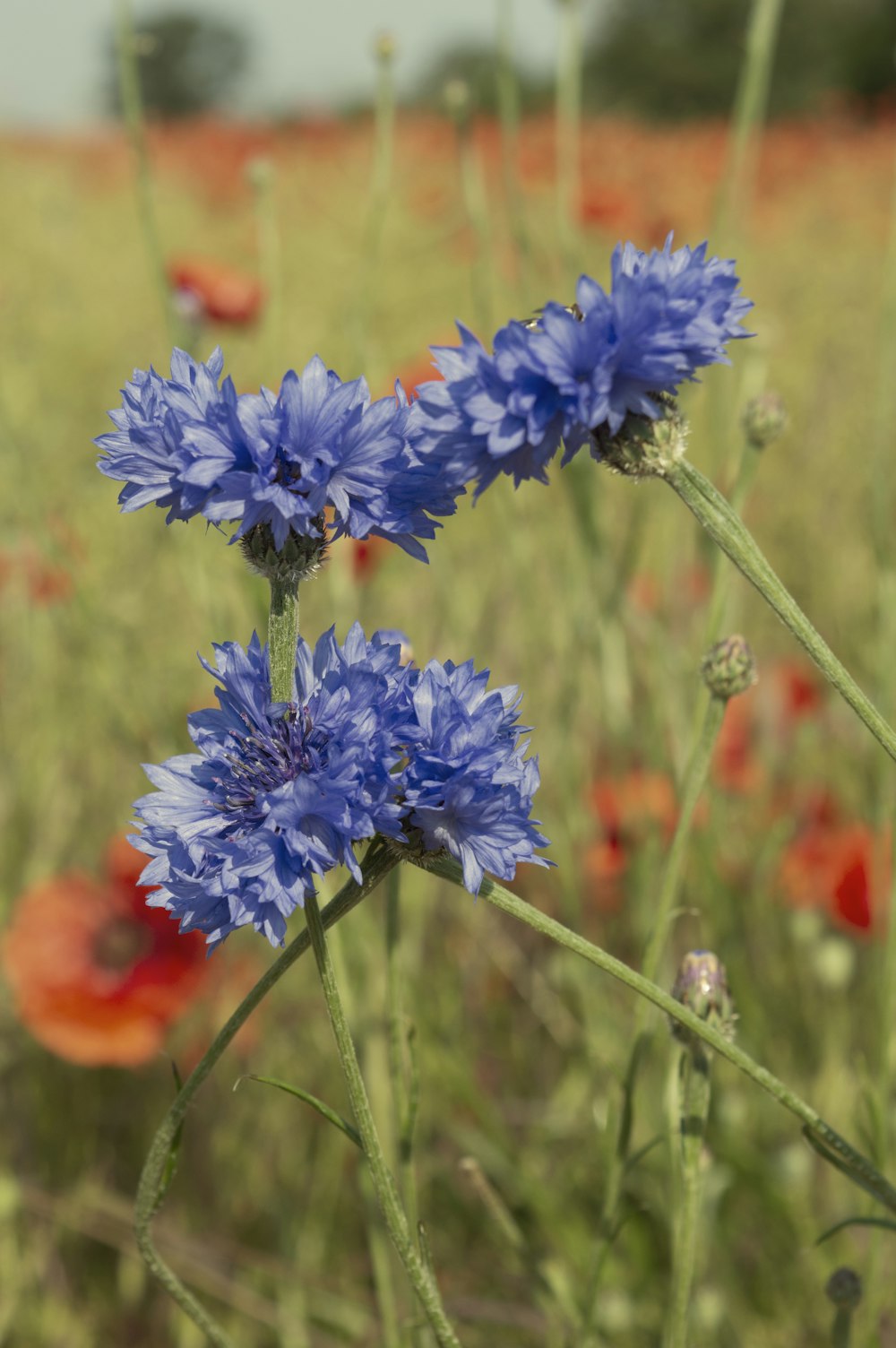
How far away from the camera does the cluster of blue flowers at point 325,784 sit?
0.33 meters

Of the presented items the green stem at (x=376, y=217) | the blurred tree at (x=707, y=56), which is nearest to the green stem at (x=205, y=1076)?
the green stem at (x=376, y=217)

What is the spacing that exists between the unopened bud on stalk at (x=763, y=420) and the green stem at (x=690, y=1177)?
0.27m

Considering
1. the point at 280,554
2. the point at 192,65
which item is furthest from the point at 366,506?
the point at 192,65

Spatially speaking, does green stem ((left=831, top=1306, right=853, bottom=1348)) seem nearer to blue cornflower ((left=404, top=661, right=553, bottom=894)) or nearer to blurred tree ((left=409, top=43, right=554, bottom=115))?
blue cornflower ((left=404, top=661, right=553, bottom=894))

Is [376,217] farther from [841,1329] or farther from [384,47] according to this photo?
[841,1329]

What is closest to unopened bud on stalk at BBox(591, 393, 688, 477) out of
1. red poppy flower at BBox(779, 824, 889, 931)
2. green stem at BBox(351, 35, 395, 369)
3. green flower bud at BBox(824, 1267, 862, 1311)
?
green flower bud at BBox(824, 1267, 862, 1311)

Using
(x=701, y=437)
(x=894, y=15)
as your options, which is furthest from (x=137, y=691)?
(x=894, y=15)

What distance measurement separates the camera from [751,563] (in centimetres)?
35

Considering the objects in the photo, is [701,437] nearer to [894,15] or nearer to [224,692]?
[224,692]

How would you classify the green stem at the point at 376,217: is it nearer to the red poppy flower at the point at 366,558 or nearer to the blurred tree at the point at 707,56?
the red poppy flower at the point at 366,558

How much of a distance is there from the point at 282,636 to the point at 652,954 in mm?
237

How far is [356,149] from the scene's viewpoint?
6.05 metres

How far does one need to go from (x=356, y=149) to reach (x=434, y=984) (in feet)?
18.3

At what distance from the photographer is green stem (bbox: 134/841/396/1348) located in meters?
0.35
